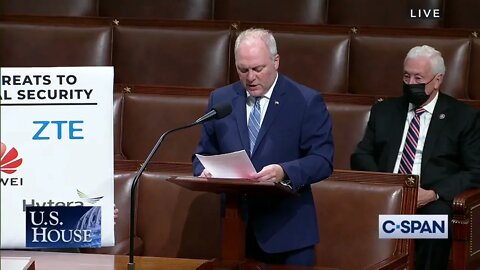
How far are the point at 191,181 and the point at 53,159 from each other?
345 millimetres

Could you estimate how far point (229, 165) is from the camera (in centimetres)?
139

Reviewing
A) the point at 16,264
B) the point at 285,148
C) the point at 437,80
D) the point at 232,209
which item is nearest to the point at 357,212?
the point at 285,148

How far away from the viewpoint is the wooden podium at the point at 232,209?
4.19ft

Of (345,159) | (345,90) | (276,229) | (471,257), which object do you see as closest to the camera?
(276,229)

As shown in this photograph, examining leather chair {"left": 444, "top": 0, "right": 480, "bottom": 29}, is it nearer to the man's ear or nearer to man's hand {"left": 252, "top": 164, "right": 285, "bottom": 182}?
the man's ear

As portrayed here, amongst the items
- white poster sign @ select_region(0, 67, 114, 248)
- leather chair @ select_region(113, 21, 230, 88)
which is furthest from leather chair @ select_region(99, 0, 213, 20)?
white poster sign @ select_region(0, 67, 114, 248)

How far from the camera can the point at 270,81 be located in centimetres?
159

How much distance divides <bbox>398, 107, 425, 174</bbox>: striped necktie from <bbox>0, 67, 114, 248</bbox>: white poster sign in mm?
1058

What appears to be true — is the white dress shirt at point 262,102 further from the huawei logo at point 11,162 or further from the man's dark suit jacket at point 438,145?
the huawei logo at point 11,162

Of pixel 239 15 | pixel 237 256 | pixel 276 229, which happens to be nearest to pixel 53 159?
pixel 237 256

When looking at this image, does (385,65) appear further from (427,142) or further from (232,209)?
(232,209)

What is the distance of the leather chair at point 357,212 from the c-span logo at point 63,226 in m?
0.70

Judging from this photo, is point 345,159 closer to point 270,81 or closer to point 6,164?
point 270,81

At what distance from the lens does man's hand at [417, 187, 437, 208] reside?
186 centimetres
